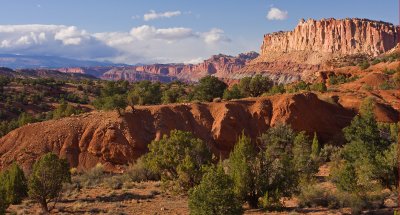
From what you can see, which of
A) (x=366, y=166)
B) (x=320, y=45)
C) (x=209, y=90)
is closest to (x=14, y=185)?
(x=366, y=166)

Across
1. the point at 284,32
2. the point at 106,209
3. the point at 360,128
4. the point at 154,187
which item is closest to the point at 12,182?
the point at 106,209

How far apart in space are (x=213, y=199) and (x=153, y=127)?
22656 mm

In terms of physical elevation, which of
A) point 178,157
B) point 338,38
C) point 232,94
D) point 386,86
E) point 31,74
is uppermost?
point 338,38

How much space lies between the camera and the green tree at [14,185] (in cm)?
2295

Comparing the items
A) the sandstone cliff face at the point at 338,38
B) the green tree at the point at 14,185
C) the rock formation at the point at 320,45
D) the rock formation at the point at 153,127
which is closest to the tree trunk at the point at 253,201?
the green tree at the point at 14,185

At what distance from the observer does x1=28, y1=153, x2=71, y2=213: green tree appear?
21.3m

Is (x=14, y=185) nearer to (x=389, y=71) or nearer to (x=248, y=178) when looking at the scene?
(x=248, y=178)

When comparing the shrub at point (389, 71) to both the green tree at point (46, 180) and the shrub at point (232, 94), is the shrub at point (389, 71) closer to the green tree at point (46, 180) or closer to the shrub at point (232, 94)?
the shrub at point (232, 94)

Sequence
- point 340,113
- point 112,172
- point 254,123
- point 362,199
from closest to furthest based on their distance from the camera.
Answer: point 362,199 < point 112,172 < point 254,123 < point 340,113

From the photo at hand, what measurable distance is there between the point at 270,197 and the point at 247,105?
2164cm

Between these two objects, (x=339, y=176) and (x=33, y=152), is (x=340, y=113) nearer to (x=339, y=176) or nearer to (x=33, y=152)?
(x=339, y=176)

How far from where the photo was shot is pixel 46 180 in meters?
21.6

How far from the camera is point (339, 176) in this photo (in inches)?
818

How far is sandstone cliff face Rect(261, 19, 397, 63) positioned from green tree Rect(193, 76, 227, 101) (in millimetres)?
103180
